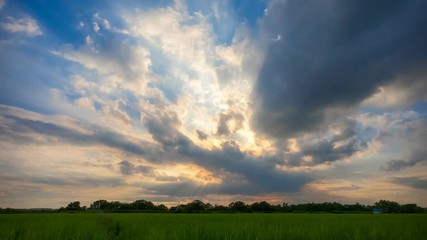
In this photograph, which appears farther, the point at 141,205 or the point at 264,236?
the point at 141,205

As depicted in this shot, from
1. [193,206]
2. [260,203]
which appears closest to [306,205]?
[260,203]

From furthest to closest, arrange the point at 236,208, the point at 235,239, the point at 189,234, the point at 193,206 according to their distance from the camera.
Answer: the point at 236,208 < the point at 193,206 < the point at 189,234 < the point at 235,239

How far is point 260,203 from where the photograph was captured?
95562 mm

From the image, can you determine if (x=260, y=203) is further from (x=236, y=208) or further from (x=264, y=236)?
(x=264, y=236)

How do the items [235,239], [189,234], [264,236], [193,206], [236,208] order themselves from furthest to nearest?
1. [236,208]
2. [193,206]
3. [189,234]
4. [264,236]
5. [235,239]

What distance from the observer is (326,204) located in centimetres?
9550

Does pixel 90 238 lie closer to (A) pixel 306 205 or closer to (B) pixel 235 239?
(B) pixel 235 239

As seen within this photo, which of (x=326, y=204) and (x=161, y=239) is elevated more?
(x=326, y=204)

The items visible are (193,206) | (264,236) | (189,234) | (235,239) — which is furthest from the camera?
(193,206)

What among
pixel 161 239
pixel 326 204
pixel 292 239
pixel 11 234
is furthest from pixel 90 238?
pixel 326 204

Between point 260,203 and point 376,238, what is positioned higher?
point 260,203

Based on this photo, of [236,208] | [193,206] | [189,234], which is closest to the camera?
[189,234]

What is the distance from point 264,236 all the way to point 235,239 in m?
0.94

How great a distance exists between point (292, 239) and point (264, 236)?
0.96 meters
